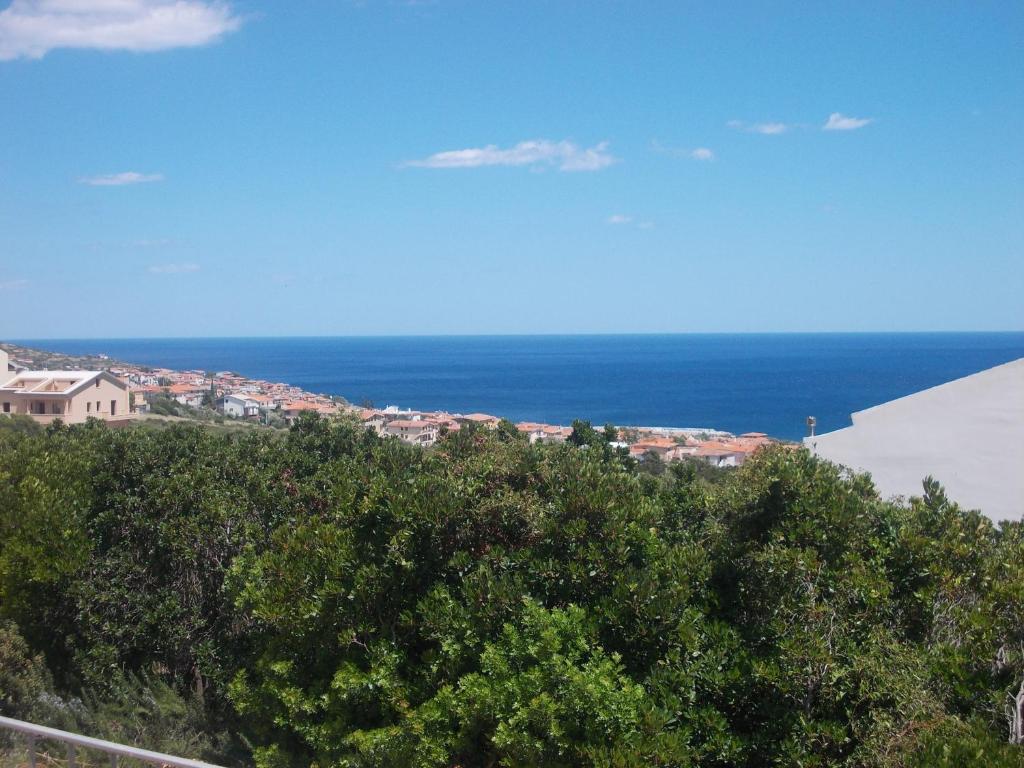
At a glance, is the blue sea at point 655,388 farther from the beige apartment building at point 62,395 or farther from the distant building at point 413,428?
the beige apartment building at point 62,395

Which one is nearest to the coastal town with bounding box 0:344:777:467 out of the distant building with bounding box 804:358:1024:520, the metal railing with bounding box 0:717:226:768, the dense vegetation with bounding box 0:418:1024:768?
the distant building with bounding box 804:358:1024:520

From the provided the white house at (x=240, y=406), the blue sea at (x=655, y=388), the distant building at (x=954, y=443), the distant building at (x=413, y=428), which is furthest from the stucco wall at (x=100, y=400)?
the blue sea at (x=655, y=388)

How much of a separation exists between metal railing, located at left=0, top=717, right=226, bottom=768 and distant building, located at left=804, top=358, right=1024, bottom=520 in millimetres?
8779

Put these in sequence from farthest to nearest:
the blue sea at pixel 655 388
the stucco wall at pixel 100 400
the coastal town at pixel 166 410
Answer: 1. the blue sea at pixel 655 388
2. the stucco wall at pixel 100 400
3. the coastal town at pixel 166 410

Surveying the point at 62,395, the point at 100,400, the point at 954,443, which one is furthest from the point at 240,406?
the point at 954,443

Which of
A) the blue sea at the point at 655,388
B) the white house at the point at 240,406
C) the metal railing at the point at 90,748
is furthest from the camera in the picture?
the blue sea at the point at 655,388

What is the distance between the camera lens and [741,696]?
591cm

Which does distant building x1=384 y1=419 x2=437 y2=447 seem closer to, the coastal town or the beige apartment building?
the coastal town

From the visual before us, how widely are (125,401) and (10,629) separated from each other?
3781 cm

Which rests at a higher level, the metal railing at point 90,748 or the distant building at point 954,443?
the distant building at point 954,443

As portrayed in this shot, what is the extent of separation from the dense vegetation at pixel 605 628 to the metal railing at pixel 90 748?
2.27 meters

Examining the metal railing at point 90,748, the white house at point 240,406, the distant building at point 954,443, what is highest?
the distant building at point 954,443

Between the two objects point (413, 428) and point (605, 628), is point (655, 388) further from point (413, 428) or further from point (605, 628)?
point (605, 628)

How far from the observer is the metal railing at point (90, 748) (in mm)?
3996
